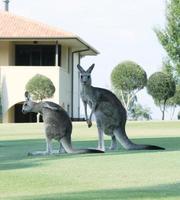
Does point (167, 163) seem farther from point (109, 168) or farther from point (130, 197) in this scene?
point (130, 197)

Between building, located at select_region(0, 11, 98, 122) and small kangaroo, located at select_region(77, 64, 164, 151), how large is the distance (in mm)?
32851

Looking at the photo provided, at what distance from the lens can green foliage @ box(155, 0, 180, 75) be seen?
46625 mm

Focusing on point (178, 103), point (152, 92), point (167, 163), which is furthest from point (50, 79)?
point (167, 163)

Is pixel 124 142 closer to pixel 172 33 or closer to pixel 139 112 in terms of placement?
pixel 172 33

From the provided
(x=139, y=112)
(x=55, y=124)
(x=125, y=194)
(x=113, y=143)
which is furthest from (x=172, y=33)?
(x=125, y=194)

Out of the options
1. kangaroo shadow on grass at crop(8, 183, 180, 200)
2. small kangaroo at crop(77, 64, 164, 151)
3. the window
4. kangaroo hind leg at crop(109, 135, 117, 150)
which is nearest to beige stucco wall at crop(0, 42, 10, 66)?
the window

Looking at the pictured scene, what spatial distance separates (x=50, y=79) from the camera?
50562 millimetres

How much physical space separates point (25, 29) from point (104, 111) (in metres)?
34.9

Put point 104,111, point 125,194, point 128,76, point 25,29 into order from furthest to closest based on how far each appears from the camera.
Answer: point 25,29
point 128,76
point 104,111
point 125,194

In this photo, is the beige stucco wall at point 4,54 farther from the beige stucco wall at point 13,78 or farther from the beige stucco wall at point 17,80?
the beige stucco wall at point 17,80

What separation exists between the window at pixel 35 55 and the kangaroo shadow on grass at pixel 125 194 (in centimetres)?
4234

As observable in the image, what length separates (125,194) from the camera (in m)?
9.48

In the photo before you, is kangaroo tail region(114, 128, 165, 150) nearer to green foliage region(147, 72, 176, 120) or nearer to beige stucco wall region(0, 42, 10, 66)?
green foliage region(147, 72, 176, 120)

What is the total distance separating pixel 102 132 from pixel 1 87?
35.1 m
